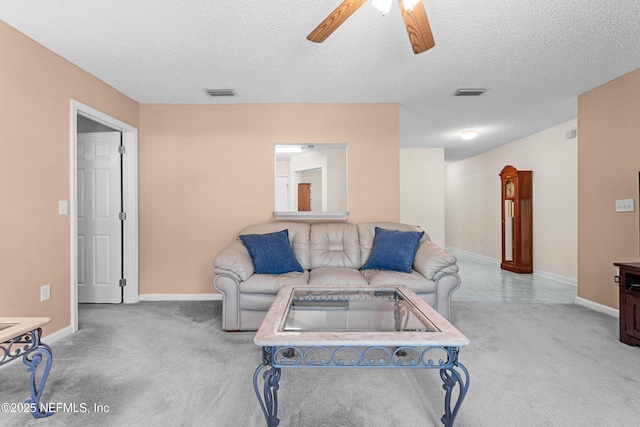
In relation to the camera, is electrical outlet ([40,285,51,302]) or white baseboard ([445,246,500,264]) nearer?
electrical outlet ([40,285,51,302])

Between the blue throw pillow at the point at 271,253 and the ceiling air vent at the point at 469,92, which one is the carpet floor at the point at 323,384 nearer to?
the blue throw pillow at the point at 271,253

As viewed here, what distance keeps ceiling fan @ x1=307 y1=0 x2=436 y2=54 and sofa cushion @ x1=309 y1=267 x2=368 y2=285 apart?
6.34 ft

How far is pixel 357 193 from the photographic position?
416 centimetres

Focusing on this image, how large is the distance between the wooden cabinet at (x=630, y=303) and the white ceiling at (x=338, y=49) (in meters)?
1.87

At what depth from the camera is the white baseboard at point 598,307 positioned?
339 centimetres

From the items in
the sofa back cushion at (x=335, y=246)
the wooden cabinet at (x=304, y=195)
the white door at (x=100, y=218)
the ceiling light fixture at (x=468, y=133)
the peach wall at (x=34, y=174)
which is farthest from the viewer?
the wooden cabinet at (x=304, y=195)

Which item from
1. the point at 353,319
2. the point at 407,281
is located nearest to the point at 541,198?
the point at 407,281

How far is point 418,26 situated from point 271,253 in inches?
89.8

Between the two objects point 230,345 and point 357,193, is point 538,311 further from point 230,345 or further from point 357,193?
point 230,345

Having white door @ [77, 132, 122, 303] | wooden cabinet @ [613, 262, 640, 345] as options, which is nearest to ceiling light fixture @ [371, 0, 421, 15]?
wooden cabinet @ [613, 262, 640, 345]

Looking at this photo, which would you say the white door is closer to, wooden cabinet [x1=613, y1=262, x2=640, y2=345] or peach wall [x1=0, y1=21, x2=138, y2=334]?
peach wall [x1=0, y1=21, x2=138, y2=334]

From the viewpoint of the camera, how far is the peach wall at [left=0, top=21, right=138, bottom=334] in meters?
2.40

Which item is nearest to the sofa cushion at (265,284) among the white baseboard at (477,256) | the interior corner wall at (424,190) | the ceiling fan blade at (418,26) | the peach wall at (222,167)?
the peach wall at (222,167)

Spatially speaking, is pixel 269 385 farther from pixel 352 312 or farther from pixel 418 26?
pixel 418 26
